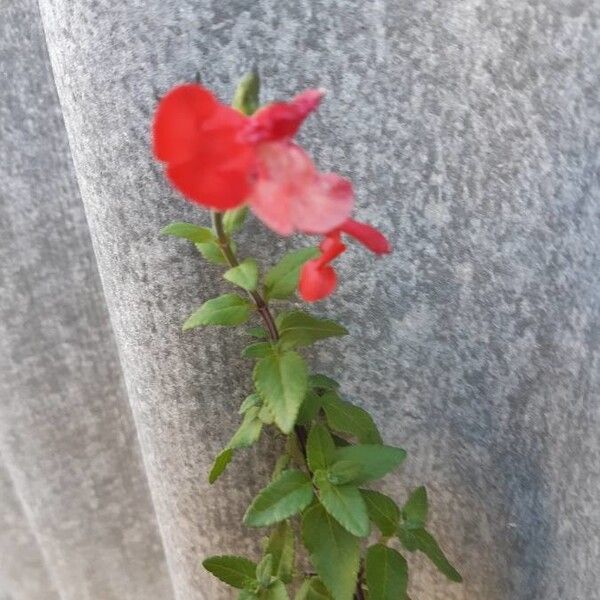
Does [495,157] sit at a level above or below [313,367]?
above

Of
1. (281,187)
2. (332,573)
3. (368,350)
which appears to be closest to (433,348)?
(368,350)

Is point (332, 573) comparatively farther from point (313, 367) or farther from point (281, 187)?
point (281, 187)

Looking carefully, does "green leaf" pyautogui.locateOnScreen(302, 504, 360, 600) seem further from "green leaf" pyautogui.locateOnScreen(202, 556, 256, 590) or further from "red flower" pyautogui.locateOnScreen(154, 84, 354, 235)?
"red flower" pyautogui.locateOnScreen(154, 84, 354, 235)

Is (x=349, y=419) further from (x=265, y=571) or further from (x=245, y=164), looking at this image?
(x=245, y=164)

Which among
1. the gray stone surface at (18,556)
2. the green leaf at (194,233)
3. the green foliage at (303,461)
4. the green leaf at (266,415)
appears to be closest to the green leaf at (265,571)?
the green foliage at (303,461)

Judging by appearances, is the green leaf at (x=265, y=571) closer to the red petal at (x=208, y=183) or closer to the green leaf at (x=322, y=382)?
the green leaf at (x=322, y=382)

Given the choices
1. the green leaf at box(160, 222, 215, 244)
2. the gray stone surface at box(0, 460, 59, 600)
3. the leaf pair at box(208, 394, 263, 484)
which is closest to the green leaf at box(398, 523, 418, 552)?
the leaf pair at box(208, 394, 263, 484)

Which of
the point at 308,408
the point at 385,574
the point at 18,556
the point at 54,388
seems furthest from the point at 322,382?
the point at 18,556
